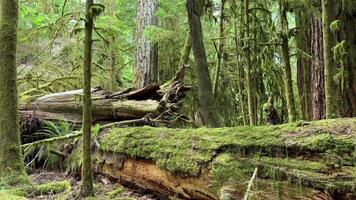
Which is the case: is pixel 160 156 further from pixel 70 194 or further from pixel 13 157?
pixel 13 157

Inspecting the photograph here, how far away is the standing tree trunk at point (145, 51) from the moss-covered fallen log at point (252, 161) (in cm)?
445

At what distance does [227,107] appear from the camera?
27.2 feet

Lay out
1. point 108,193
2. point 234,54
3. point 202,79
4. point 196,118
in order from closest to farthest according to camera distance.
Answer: point 108,193 < point 202,79 < point 234,54 < point 196,118

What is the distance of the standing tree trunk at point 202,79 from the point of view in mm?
5426

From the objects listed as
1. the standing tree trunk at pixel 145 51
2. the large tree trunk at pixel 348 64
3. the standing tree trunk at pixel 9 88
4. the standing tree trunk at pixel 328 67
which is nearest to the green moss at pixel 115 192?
the standing tree trunk at pixel 9 88

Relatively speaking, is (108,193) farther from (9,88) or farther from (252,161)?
(9,88)

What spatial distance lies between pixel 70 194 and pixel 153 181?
0.92 meters

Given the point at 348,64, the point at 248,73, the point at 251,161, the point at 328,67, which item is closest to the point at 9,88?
the point at 248,73

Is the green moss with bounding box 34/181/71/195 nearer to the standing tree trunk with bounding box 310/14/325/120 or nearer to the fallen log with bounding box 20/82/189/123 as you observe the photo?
the fallen log with bounding box 20/82/189/123

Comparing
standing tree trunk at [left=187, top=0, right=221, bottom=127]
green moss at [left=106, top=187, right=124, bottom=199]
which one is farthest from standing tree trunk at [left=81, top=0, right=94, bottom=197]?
standing tree trunk at [left=187, top=0, right=221, bottom=127]

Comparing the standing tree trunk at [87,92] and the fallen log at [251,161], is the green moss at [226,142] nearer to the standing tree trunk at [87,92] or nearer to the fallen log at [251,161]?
the fallen log at [251,161]

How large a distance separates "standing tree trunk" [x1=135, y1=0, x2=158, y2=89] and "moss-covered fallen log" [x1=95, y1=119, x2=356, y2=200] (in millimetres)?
4450

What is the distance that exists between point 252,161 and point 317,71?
102 inches

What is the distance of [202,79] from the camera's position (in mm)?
5438
